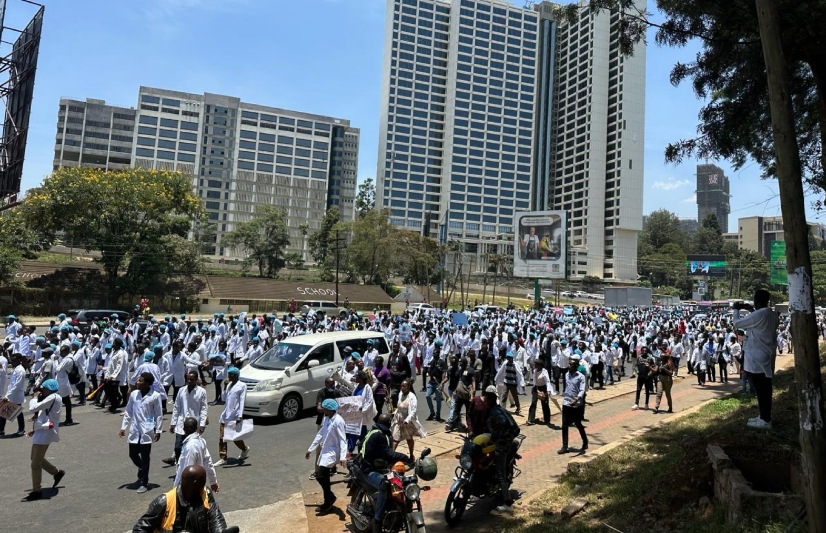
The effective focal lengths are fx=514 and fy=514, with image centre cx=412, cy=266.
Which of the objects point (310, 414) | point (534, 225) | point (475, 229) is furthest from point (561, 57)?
point (310, 414)

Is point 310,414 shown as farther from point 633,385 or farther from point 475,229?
point 475,229

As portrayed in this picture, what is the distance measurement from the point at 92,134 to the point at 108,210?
7002cm

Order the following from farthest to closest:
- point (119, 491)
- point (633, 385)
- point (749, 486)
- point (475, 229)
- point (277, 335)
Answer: point (475, 229) < point (277, 335) < point (633, 385) < point (119, 491) < point (749, 486)

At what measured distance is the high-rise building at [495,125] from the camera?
362 feet

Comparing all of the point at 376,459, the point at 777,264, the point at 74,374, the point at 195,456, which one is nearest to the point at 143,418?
the point at 195,456

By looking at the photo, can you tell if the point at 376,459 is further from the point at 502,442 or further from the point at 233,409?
the point at 233,409

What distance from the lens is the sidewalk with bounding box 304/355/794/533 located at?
6.18 meters

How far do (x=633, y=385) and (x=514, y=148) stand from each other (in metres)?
110

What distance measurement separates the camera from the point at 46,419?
21.9 feet

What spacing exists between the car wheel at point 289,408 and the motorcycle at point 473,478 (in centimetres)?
510

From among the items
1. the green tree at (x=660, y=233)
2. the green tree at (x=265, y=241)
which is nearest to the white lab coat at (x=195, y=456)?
the green tree at (x=265, y=241)

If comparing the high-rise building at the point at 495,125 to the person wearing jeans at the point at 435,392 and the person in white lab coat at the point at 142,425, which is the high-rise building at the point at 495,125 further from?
the person in white lab coat at the point at 142,425

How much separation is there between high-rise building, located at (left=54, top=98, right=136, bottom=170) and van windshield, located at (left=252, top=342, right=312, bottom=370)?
9815 cm

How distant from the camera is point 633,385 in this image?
51.7ft
